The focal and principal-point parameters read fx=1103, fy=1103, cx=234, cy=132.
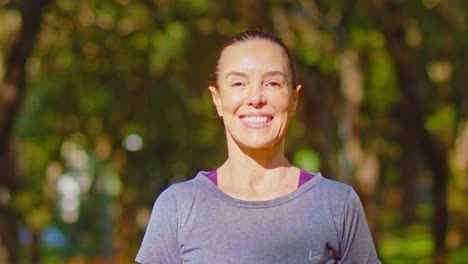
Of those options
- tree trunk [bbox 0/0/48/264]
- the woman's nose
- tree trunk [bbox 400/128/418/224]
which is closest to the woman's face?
the woman's nose

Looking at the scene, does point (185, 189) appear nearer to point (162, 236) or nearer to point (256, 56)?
point (162, 236)

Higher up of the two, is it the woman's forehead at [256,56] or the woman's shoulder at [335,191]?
the woman's forehead at [256,56]

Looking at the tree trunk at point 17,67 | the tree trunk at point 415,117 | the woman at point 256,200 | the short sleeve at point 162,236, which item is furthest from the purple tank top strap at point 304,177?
the tree trunk at point 415,117

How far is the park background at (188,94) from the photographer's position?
50.5 feet

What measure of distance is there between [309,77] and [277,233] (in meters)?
16.4

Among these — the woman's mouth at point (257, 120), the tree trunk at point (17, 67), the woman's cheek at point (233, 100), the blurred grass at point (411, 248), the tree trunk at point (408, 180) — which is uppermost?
the tree trunk at point (17, 67)

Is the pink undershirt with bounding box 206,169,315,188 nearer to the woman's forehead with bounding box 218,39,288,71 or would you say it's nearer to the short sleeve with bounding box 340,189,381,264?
the short sleeve with bounding box 340,189,381,264

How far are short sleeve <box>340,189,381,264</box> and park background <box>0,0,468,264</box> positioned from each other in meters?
9.09

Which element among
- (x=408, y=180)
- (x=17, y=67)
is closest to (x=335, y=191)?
(x=17, y=67)

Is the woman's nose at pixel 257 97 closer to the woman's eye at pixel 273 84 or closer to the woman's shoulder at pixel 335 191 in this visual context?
the woman's eye at pixel 273 84

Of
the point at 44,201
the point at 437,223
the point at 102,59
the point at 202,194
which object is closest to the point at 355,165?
the point at 437,223

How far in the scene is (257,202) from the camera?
8.80 ft

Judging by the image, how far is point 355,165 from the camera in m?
16.1

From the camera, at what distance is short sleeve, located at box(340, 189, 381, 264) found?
271cm
